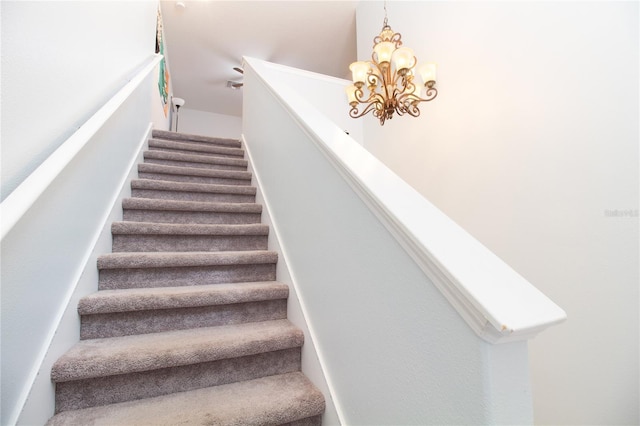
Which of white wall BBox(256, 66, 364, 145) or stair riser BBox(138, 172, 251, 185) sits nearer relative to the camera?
stair riser BBox(138, 172, 251, 185)

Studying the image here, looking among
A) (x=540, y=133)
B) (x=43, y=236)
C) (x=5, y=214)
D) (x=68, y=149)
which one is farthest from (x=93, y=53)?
(x=540, y=133)

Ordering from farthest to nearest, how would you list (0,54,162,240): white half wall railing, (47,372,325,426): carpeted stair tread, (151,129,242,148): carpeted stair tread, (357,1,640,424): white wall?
1. (151,129,242,148): carpeted stair tread
2. (357,1,640,424): white wall
3. (47,372,325,426): carpeted stair tread
4. (0,54,162,240): white half wall railing

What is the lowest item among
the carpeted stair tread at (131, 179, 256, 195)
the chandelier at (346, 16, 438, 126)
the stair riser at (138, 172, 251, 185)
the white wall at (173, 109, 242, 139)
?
the carpeted stair tread at (131, 179, 256, 195)

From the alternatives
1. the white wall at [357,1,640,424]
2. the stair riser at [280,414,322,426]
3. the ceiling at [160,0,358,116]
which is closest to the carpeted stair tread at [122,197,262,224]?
the stair riser at [280,414,322,426]

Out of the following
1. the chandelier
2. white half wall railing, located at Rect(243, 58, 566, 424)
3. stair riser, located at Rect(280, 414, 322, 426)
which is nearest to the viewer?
white half wall railing, located at Rect(243, 58, 566, 424)

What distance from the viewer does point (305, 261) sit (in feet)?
4.46

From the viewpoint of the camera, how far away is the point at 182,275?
153 centimetres

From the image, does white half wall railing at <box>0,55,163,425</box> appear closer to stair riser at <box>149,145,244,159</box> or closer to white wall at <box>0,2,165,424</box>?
white wall at <box>0,2,165,424</box>

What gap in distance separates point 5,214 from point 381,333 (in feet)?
3.01

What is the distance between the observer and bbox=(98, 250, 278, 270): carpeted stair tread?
1.42 meters

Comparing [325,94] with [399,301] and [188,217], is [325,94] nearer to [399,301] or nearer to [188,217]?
[188,217]

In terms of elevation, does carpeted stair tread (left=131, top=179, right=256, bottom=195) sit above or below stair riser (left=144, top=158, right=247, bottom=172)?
below

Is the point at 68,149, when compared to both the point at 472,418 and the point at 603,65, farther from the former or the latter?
the point at 603,65

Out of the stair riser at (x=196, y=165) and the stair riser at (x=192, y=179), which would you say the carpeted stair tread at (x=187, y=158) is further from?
the stair riser at (x=192, y=179)
